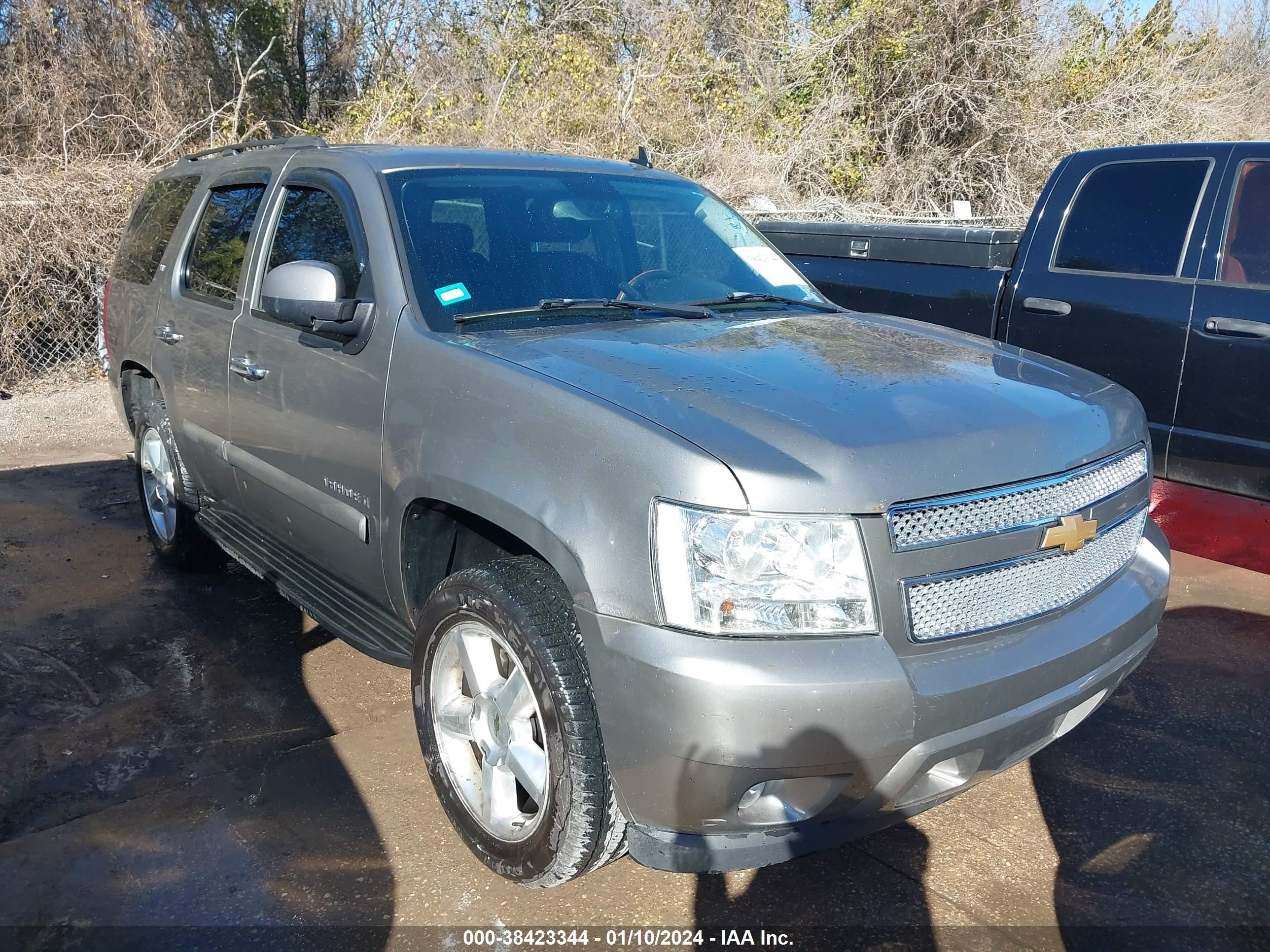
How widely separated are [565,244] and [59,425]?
640 cm

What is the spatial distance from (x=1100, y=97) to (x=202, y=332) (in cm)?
1312

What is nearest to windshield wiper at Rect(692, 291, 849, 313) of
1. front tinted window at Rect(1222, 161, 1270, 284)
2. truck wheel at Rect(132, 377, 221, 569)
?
front tinted window at Rect(1222, 161, 1270, 284)

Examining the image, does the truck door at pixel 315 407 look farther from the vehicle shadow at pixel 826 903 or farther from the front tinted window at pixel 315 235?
the vehicle shadow at pixel 826 903

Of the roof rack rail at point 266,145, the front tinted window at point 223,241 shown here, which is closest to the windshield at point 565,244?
the roof rack rail at point 266,145

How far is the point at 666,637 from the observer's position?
2.17 meters

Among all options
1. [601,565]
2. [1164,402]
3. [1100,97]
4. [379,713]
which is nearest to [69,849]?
[379,713]

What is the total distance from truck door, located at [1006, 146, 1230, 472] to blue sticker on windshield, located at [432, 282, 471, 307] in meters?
3.21

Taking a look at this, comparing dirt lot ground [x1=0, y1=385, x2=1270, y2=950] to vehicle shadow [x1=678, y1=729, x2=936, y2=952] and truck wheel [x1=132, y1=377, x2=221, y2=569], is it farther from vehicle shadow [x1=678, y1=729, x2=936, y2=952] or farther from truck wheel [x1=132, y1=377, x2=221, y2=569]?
truck wheel [x1=132, y1=377, x2=221, y2=569]

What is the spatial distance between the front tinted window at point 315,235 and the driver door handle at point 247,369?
1.19 ft

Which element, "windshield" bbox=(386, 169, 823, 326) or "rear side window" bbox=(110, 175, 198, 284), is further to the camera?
"rear side window" bbox=(110, 175, 198, 284)

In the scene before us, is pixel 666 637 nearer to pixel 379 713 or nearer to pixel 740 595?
pixel 740 595

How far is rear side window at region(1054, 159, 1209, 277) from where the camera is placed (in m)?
4.86

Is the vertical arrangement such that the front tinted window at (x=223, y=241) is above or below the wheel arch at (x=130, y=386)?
above

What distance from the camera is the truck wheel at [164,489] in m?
4.76
